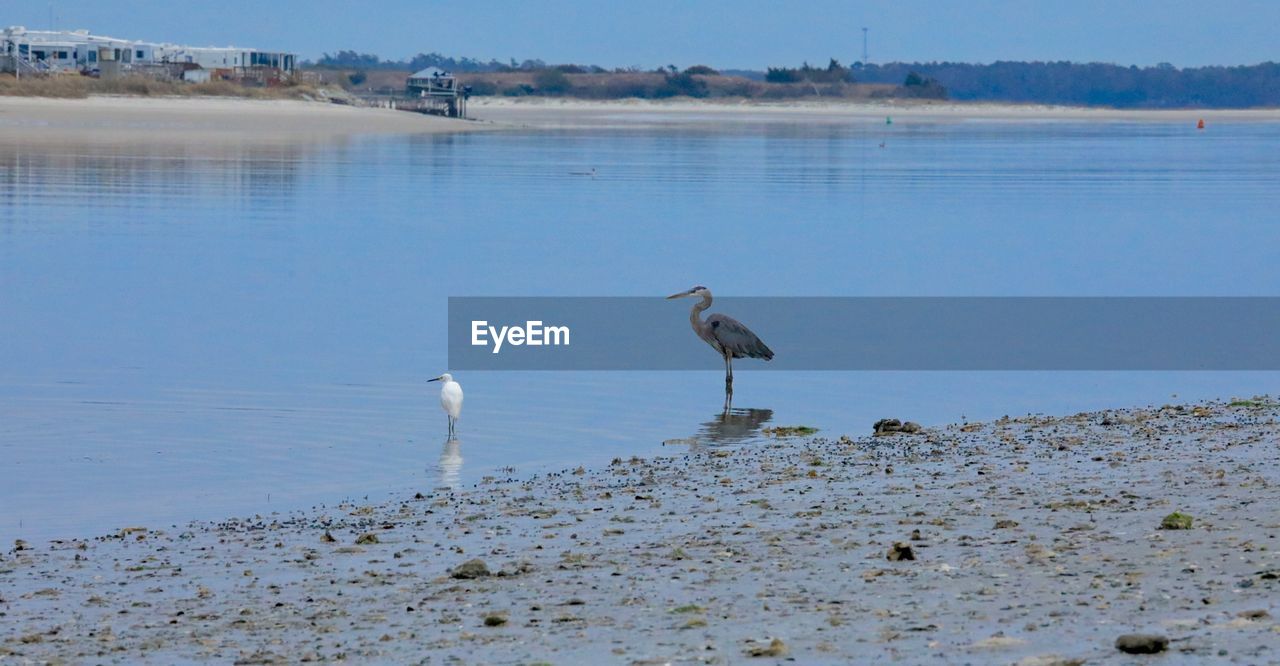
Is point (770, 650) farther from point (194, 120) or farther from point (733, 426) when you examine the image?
point (194, 120)

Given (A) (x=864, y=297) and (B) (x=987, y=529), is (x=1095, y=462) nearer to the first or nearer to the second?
(B) (x=987, y=529)

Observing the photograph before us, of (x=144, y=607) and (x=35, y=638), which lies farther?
(x=144, y=607)

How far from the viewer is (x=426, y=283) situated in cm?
2498

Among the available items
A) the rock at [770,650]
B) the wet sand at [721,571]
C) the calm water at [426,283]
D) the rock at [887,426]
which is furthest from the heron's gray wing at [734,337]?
the rock at [770,650]

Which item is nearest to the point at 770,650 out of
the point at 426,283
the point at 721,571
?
the point at 721,571

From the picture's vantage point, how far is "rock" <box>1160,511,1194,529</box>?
29.8 ft

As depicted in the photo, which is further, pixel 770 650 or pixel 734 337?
pixel 734 337

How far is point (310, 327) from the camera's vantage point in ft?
66.9

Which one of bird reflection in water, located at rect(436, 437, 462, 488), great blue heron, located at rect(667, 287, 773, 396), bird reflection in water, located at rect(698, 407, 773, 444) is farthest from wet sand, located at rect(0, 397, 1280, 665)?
great blue heron, located at rect(667, 287, 773, 396)

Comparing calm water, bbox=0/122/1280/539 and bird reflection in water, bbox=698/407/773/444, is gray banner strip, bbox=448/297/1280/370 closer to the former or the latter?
calm water, bbox=0/122/1280/539

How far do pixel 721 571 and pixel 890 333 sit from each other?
1229cm

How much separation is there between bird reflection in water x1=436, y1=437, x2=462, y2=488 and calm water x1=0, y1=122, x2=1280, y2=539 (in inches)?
1.9

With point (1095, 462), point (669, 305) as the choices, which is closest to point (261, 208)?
point (669, 305)

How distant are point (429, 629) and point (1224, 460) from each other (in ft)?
19.7
